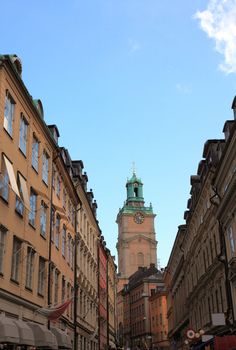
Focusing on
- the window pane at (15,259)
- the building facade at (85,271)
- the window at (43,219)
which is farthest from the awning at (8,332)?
the building facade at (85,271)

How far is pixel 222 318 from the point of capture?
3014 cm

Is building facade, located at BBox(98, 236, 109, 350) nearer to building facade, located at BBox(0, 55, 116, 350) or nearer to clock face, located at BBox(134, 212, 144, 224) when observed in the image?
building facade, located at BBox(0, 55, 116, 350)

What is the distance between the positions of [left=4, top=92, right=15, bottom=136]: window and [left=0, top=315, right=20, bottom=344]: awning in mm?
8211

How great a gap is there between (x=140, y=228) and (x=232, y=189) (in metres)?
114

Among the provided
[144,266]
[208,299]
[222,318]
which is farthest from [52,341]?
[144,266]

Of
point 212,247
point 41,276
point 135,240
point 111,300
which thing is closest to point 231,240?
point 212,247

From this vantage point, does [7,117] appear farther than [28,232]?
No

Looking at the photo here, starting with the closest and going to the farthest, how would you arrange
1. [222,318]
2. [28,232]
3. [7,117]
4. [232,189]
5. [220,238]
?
[7,117], [28,232], [232,189], [222,318], [220,238]

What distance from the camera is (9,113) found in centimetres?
2286

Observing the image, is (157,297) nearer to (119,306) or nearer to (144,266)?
(144,266)

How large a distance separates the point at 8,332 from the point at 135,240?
122 metres

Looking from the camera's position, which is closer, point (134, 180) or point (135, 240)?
point (135, 240)

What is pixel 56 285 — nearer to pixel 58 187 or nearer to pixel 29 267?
pixel 58 187

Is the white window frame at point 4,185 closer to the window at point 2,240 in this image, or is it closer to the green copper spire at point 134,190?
the window at point 2,240
